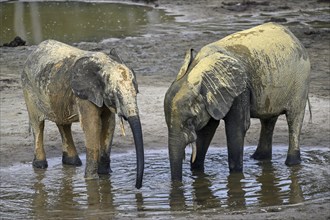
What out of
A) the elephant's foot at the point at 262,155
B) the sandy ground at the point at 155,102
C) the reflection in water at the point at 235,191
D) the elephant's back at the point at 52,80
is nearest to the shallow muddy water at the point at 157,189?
the reflection in water at the point at 235,191

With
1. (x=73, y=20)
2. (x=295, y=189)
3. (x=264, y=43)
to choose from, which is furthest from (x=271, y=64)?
(x=73, y=20)

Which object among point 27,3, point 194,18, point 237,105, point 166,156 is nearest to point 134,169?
point 166,156

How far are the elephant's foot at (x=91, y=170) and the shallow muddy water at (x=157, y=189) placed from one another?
0.06 metres

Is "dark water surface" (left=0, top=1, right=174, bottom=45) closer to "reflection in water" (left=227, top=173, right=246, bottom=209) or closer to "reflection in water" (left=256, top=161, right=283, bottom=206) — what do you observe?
"reflection in water" (left=256, top=161, right=283, bottom=206)

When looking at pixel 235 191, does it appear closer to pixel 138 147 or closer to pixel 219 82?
pixel 219 82

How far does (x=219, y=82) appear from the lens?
407 inches

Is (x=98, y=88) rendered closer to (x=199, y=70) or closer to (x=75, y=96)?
(x=75, y=96)

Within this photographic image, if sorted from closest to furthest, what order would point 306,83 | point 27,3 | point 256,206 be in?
point 256,206 < point 306,83 < point 27,3

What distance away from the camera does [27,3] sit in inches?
1105

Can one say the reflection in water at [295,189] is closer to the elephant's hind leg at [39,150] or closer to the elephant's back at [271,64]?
the elephant's back at [271,64]

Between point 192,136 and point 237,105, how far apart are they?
604 millimetres

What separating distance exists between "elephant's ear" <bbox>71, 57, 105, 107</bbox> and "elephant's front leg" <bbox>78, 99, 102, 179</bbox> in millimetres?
125

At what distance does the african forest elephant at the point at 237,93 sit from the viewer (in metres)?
10.3

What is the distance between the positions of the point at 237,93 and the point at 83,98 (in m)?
1.58
